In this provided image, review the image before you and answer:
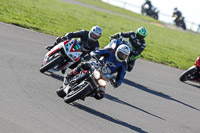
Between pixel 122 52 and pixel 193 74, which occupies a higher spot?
pixel 122 52

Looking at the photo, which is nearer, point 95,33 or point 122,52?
point 122,52

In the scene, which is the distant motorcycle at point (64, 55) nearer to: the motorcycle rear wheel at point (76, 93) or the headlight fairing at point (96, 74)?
the motorcycle rear wheel at point (76, 93)

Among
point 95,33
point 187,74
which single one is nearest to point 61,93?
point 95,33

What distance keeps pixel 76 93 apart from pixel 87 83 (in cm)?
30

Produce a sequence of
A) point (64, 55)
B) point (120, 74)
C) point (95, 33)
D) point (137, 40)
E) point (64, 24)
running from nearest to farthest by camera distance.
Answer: point (120, 74) < point (64, 55) < point (95, 33) < point (137, 40) < point (64, 24)

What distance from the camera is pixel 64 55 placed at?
11.2 metres

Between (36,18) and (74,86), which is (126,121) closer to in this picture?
(74,86)

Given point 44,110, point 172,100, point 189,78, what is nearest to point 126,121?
point 44,110

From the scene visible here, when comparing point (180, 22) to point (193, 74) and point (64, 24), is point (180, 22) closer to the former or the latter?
point (64, 24)

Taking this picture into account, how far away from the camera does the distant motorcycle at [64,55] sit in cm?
1108

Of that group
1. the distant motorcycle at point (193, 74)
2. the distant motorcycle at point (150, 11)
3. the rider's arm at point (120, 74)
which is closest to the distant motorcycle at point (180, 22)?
the distant motorcycle at point (150, 11)

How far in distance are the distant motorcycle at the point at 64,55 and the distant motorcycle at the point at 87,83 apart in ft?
5.85

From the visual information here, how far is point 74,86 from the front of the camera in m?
9.15

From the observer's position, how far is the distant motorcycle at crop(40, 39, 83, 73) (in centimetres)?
A: 1108
